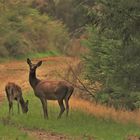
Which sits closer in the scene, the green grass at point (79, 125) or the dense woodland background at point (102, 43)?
the green grass at point (79, 125)

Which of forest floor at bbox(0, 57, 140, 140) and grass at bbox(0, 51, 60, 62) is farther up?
forest floor at bbox(0, 57, 140, 140)

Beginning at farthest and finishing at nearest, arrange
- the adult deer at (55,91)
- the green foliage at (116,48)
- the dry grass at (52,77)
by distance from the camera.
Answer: the dry grass at (52,77)
the adult deer at (55,91)
the green foliage at (116,48)

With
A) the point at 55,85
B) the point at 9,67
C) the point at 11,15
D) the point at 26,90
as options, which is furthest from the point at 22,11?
the point at 55,85

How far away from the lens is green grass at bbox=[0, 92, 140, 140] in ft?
53.7

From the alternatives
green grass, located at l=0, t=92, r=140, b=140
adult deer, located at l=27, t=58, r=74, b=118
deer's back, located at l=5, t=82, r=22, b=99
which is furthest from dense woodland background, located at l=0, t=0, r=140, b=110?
deer's back, located at l=5, t=82, r=22, b=99

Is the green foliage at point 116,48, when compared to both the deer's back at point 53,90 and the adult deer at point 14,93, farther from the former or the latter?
the adult deer at point 14,93

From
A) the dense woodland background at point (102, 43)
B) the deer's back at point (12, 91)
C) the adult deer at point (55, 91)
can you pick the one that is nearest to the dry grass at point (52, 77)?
the dense woodland background at point (102, 43)

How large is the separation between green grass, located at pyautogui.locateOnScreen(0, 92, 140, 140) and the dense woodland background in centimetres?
323

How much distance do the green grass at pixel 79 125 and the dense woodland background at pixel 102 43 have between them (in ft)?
10.6

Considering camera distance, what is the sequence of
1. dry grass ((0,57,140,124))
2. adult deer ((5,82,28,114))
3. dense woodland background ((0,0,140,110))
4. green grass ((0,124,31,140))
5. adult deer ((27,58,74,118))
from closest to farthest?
green grass ((0,124,31,140)) → dense woodland background ((0,0,140,110)) → adult deer ((27,58,74,118)) → adult deer ((5,82,28,114)) → dry grass ((0,57,140,124))

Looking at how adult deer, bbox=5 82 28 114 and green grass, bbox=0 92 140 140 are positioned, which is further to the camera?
adult deer, bbox=5 82 28 114

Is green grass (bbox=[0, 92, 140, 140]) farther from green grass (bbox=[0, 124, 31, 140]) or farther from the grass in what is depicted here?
the grass

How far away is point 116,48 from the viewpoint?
26.2 metres

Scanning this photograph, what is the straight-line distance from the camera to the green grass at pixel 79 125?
16359 millimetres
